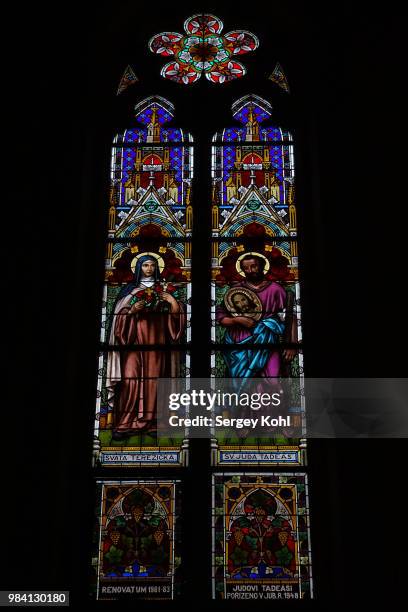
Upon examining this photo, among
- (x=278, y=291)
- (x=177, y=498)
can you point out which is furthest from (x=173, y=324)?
(x=177, y=498)

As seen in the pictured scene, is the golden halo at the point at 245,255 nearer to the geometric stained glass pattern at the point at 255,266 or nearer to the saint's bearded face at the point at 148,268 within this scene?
the geometric stained glass pattern at the point at 255,266

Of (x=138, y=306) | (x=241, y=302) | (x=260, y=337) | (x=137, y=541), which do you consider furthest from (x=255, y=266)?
(x=137, y=541)

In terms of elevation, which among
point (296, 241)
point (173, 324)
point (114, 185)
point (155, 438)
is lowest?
point (155, 438)

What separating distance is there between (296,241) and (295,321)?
2.08ft

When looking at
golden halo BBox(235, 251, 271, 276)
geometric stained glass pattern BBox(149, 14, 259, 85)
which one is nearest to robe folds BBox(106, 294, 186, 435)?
golden halo BBox(235, 251, 271, 276)

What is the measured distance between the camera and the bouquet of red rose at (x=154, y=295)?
7.01 meters

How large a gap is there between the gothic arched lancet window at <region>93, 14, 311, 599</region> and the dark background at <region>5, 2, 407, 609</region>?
0.06 meters

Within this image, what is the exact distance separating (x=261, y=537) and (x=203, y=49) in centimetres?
402

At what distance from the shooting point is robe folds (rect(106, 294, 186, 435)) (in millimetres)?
6621

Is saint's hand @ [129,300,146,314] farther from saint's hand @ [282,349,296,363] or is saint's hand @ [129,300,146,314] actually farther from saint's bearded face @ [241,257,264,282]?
saint's hand @ [282,349,296,363]
